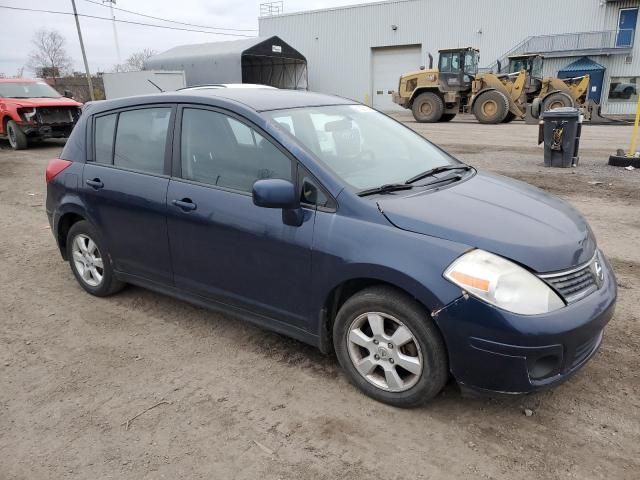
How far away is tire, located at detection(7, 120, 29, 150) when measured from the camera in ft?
45.1

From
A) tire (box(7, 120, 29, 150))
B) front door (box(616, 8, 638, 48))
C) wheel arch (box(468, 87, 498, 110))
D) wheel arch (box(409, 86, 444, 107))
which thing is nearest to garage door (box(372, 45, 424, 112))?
front door (box(616, 8, 638, 48))

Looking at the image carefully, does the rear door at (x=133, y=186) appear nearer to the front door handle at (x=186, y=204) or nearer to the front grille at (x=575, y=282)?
the front door handle at (x=186, y=204)

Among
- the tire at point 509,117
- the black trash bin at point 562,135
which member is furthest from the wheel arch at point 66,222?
the tire at point 509,117

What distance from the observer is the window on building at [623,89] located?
30.7 meters

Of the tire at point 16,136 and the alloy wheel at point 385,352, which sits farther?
the tire at point 16,136

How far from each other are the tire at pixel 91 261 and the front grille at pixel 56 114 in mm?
10923

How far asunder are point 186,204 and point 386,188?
53.0 inches

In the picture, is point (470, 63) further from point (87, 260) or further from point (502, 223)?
point (502, 223)

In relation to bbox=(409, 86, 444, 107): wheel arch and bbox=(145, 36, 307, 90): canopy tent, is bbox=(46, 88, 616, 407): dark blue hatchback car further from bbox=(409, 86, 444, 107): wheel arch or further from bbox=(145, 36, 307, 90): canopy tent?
bbox=(145, 36, 307, 90): canopy tent

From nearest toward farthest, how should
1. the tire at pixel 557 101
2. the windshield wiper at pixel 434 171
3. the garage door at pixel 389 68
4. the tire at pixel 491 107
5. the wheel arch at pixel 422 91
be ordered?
the windshield wiper at pixel 434 171 → the tire at pixel 557 101 → the tire at pixel 491 107 → the wheel arch at pixel 422 91 → the garage door at pixel 389 68

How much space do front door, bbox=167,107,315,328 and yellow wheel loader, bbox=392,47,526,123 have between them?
1922 cm

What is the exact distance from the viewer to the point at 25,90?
47.4ft

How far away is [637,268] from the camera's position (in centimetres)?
470

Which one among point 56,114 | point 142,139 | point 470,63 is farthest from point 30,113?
point 470,63
